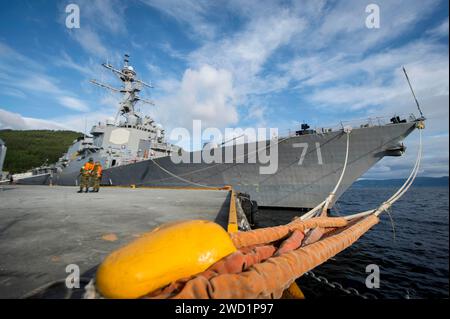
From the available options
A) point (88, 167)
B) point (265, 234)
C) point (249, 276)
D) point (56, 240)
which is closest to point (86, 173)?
point (88, 167)

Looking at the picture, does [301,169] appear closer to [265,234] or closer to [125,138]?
[265,234]

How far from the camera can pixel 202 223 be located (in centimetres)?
159

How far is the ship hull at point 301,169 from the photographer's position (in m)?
10.5

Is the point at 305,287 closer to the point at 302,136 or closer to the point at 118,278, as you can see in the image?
the point at 118,278

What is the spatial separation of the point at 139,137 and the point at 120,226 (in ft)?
62.0

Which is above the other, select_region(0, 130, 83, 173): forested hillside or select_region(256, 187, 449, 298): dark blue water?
select_region(0, 130, 83, 173): forested hillside

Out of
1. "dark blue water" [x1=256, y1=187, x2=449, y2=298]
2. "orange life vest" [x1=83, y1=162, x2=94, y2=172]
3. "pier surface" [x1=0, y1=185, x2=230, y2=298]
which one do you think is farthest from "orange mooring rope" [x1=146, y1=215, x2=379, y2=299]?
"orange life vest" [x1=83, y1=162, x2=94, y2=172]

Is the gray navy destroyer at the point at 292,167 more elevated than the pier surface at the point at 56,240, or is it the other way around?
the gray navy destroyer at the point at 292,167

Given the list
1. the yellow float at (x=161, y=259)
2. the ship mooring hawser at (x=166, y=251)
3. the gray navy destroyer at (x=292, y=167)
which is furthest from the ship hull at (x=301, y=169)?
the yellow float at (x=161, y=259)

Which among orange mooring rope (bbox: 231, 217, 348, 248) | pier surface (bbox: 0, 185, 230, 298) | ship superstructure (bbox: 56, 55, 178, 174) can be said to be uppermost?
ship superstructure (bbox: 56, 55, 178, 174)

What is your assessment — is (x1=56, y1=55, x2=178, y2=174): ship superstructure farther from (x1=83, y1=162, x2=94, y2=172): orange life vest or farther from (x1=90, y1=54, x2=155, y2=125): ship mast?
(x1=83, y1=162, x2=94, y2=172): orange life vest

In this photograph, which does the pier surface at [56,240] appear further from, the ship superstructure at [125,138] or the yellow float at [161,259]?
the ship superstructure at [125,138]

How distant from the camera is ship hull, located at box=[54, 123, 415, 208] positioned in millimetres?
10477
